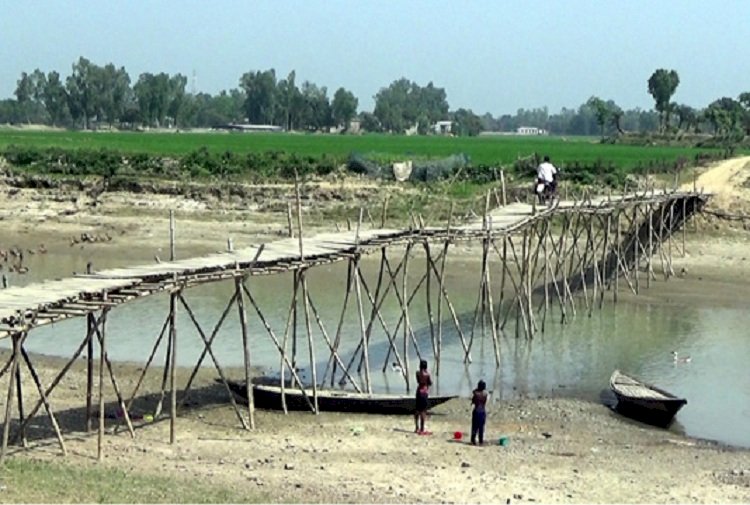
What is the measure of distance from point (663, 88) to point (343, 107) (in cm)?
4827

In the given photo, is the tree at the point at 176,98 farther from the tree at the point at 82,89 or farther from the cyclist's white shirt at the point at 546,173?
the cyclist's white shirt at the point at 546,173

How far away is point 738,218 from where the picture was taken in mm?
40719

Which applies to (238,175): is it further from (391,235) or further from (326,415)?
(326,415)

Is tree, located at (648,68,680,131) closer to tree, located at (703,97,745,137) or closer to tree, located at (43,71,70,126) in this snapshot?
tree, located at (703,97,745,137)

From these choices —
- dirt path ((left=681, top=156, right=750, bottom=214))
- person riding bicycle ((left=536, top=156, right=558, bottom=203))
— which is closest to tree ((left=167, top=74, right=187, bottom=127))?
dirt path ((left=681, top=156, right=750, bottom=214))

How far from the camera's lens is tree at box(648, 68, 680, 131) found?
9419 centimetres

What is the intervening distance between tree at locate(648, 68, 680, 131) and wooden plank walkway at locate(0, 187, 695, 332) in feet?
233

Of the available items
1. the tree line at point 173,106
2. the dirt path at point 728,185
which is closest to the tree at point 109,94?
the tree line at point 173,106

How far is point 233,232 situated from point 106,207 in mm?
7190

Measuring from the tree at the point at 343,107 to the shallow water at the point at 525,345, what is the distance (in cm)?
10283

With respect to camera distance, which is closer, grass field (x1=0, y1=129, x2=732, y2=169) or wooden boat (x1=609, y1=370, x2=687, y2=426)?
wooden boat (x1=609, y1=370, x2=687, y2=426)

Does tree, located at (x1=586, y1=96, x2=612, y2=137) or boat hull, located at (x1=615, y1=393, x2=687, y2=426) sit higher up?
tree, located at (x1=586, y1=96, x2=612, y2=137)

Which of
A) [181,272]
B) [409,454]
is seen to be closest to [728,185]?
[409,454]

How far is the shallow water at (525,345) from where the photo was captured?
2202cm
